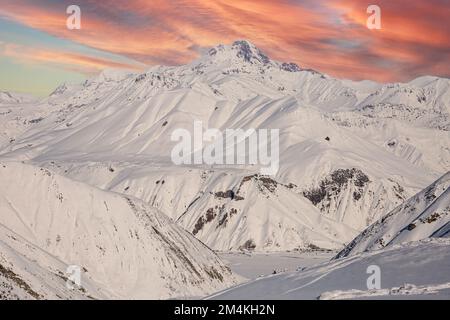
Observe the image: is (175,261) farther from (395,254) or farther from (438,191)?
(395,254)

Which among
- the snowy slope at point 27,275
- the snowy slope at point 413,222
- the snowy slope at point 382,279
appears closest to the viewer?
the snowy slope at point 382,279

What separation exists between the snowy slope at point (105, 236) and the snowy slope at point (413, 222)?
96.2ft

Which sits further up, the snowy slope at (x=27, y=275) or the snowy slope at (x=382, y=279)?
the snowy slope at (x=382, y=279)

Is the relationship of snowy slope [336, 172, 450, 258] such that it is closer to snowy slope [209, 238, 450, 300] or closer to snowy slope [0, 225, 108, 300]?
snowy slope [0, 225, 108, 300]

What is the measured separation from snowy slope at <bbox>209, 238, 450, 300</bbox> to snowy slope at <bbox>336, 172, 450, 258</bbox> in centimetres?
5369

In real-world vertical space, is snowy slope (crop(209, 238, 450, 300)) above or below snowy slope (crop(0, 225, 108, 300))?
above

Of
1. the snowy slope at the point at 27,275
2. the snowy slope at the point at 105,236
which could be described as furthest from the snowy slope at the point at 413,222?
the snowy slope at the point at 27,275

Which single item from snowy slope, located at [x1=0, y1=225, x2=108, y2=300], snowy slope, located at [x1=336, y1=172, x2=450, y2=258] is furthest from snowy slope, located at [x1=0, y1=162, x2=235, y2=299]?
snowy slope, located at [x1=336, y1=172, x2=450, y2=258]

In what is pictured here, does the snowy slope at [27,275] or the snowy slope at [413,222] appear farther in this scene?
the snowy slope at [413,222]

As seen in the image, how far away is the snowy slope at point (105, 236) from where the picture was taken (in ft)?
399

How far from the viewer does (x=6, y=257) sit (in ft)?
237

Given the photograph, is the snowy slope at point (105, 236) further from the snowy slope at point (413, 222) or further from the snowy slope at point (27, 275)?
the snowy slope at point (413, 222)

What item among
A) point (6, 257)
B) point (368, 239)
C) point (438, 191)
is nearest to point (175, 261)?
point (368, 239)

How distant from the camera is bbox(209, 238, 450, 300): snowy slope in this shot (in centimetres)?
4259
